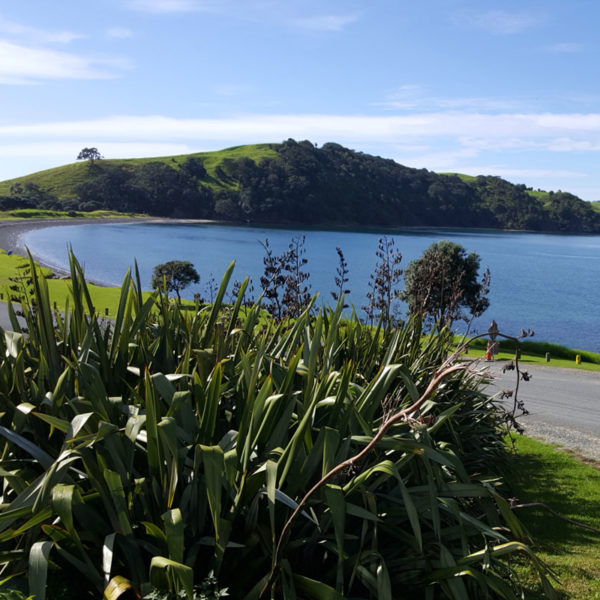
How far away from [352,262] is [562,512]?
258 ft

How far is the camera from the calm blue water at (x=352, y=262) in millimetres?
55469

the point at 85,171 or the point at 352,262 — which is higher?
the point at 85,171

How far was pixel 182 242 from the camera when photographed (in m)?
98.9

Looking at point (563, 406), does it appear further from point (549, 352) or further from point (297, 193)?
point (297, 193)

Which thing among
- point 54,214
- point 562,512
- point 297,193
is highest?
point 297,193

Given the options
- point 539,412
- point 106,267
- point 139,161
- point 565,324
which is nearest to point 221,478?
point 539,412

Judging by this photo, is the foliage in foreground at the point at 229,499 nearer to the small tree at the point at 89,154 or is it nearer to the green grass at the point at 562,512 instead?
the green grass at the point at 562,512

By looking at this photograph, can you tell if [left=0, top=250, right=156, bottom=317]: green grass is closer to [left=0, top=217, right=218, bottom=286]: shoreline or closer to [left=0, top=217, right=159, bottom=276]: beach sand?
[left=0, top=217, right=218, bottom=286]: shoreline

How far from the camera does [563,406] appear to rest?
14617mm

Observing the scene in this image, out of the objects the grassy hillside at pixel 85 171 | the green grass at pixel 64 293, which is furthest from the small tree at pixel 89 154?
the green grass at pixel 64 293

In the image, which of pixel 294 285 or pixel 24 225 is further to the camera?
pixel 24 225

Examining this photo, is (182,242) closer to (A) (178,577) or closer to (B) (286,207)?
(B) (286,207)

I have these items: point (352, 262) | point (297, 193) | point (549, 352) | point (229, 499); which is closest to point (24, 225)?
point (352, 262)

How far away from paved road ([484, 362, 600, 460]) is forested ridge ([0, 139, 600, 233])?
128688 mm
